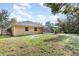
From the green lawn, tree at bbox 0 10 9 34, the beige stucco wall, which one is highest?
tree at bbox 0 10 9 34

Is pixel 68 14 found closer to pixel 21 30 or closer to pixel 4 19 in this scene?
pixel 21 30

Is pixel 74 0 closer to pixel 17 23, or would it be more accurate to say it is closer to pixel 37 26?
pixel 37 26

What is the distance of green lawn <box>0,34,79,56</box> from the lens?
3.20m

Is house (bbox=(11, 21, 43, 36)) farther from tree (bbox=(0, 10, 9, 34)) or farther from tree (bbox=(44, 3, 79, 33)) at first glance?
tree (bbox=(44, 3, 79, 33))

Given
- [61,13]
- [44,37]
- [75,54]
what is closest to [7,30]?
→ [44,37]

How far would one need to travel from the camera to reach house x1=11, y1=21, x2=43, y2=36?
3248mm

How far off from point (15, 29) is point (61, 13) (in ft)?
2.42

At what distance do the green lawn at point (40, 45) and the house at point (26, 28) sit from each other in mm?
64

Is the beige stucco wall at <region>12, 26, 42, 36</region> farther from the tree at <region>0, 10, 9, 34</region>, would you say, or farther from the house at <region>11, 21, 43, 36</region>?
the tree at <region>0, 10, 9, 34</region>

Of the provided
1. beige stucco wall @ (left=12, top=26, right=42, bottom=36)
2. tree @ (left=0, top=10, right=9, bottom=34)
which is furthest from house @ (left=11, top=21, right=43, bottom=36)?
tree @ (left=0, top=10, right=9, bottom=34)

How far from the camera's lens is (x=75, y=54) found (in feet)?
10.4

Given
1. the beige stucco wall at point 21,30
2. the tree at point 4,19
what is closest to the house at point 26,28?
the beige stucco wall at point 21,30

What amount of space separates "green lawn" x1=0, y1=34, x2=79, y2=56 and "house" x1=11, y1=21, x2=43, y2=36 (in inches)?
2.5

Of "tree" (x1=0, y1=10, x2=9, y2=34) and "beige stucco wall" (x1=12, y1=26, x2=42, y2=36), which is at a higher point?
"tree" (x1=0, y1=10, x2=9, y2=34)
